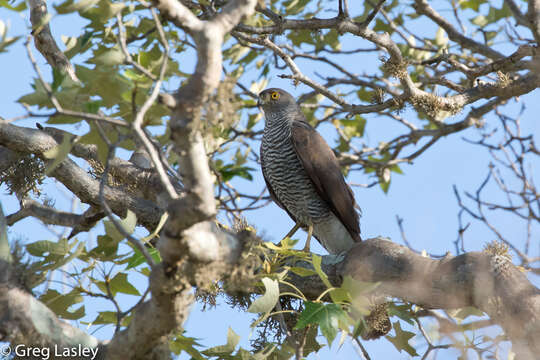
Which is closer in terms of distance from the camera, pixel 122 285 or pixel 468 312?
pixel 122 285

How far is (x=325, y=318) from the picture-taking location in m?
2.36

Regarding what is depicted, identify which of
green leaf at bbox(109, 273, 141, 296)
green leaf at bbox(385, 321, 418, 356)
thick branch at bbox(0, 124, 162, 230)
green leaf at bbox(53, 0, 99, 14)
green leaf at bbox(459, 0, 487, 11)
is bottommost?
green leaf at bbox(385, 321, 418, 356)

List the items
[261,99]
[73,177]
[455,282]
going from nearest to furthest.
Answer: [455,282], [73,177], [261,99]

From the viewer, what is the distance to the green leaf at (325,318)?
231 centimetres

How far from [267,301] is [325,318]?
0.28 metres

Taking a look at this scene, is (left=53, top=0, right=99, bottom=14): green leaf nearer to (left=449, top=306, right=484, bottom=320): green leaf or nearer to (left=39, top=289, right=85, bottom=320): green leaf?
(left=39, top=289, right=85, bottom=320): green leaf

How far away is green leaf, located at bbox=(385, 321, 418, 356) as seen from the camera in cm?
322

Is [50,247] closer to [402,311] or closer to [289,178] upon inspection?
[402,311]

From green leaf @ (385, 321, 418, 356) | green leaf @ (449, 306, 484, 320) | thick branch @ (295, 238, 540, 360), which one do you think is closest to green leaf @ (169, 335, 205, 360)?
thick branch @ (295, 238, 540, 360)

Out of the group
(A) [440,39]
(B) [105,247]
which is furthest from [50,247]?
(A) [440,39]

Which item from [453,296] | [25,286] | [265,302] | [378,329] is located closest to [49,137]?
[25,286]

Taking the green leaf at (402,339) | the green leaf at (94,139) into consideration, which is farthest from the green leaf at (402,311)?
the green leaf at (94,139)

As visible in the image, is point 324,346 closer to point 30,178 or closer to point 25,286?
point 25,286

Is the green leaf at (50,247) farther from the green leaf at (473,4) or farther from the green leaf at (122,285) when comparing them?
the green leaf at (473,4)
